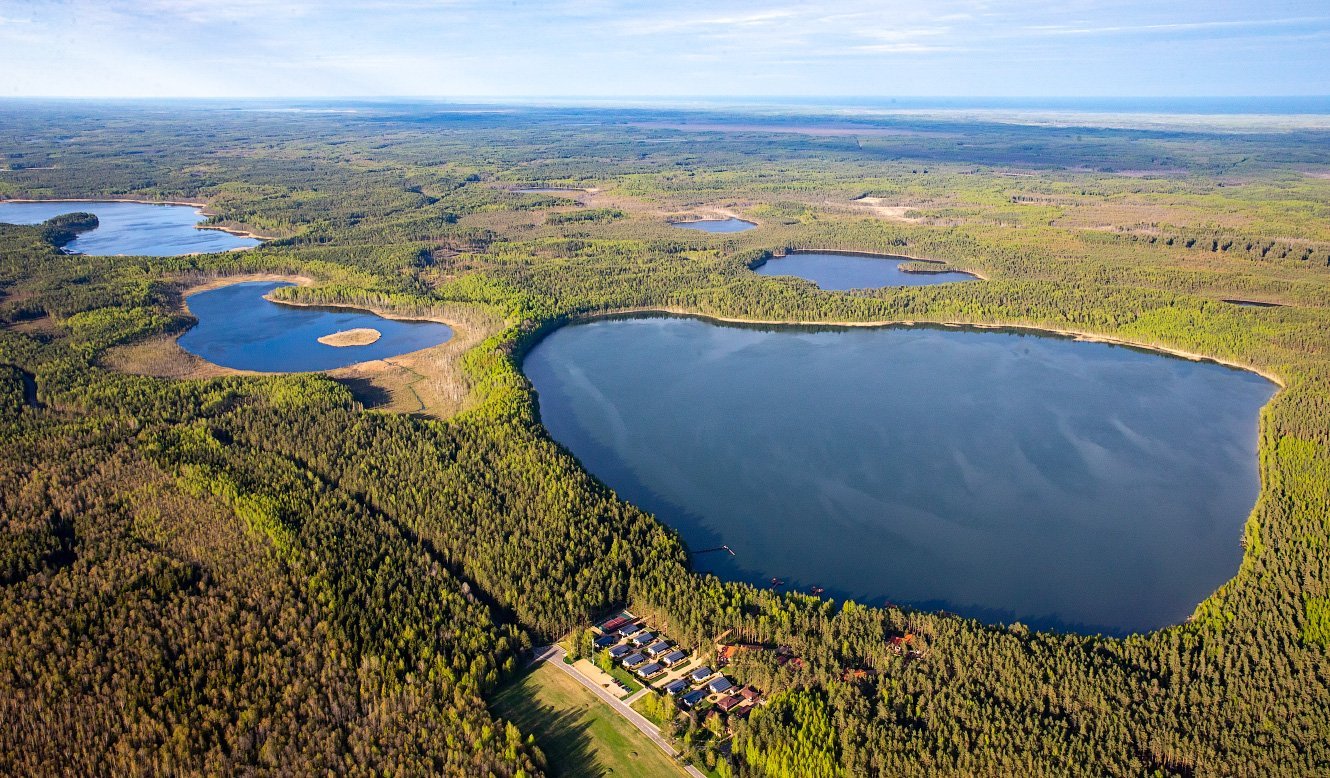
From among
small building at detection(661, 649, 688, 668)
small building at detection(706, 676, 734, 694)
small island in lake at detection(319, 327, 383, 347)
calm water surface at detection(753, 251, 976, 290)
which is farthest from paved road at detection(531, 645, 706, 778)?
calm water surface at detection(753, 251, 976, 290)

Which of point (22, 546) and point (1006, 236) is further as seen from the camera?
point (1006, 236)

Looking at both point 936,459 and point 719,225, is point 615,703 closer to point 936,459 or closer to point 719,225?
point 936,459

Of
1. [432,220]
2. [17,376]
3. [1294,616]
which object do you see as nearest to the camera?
[1294,616]

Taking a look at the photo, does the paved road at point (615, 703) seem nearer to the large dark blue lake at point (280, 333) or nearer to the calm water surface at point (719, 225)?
the large dark blue lake at point (280, 333)

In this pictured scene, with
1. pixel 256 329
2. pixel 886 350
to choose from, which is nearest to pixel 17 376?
pixel 256 329

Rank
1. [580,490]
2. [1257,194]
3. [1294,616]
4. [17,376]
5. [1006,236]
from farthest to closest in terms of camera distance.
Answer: [1257,194]
[1006,236]
[17,376]
[580,490]
[1294,616]

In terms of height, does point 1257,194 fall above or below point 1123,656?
above

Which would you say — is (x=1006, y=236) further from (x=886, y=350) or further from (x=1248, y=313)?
(x=886, y=350)

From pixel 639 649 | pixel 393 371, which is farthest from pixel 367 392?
pixel 639 649
